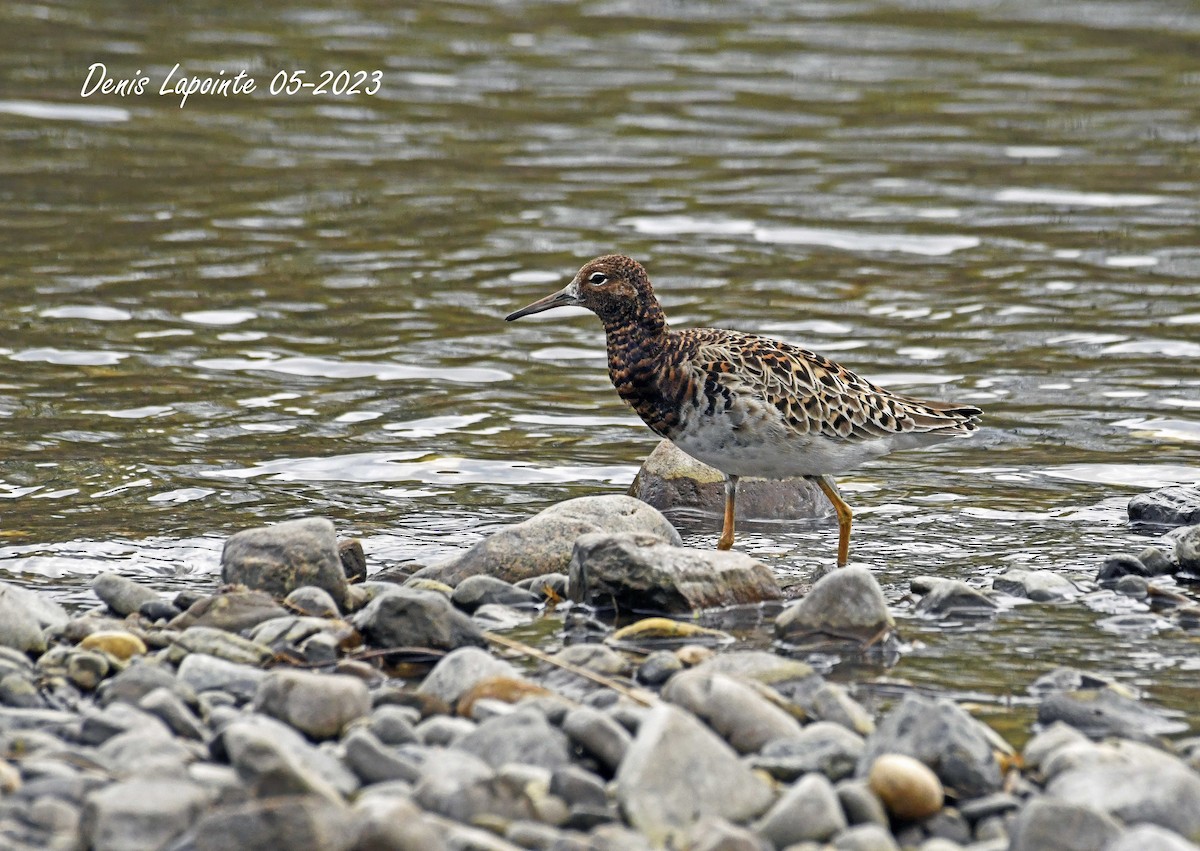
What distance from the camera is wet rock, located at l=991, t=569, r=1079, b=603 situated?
368 inches

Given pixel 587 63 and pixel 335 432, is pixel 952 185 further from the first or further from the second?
pixel 335 432

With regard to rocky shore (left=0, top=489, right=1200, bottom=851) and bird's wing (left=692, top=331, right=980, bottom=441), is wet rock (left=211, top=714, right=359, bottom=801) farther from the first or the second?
bird's wing (left=692, top=331, right=980, bottom=441)

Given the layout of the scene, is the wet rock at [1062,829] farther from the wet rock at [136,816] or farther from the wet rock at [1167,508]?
the wet rock at [1167,508]

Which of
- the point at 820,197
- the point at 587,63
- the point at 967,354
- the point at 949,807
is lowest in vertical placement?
the point at 949,807

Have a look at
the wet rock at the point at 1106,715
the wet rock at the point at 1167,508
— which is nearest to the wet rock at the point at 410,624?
the wet rock at the point at 1106,715

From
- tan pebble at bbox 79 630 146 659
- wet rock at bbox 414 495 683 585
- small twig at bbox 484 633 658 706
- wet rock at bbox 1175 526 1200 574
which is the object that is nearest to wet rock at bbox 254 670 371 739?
small twig at bbox 484 633 658 706

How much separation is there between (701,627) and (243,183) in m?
13.3

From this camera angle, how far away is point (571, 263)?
17.8 m

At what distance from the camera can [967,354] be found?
15.7 m

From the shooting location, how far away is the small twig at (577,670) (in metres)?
7.24

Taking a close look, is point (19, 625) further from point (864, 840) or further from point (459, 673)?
point (864, 840)

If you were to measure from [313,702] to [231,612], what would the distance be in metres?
1.62

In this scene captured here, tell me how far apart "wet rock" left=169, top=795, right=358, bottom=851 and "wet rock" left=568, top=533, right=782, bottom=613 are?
344 centimetres

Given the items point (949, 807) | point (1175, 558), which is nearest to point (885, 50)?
point (1175, 558)
